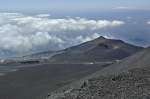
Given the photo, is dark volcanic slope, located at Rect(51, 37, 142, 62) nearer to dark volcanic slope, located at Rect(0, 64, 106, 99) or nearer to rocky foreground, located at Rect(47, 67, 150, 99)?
dark volcanic slope, located at Rect(0, 64, 106, 99)

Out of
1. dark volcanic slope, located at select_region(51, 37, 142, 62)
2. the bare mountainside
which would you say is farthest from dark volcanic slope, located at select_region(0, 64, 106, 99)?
dark volcanic slope, located at select_region(51, 37, 142, 62)

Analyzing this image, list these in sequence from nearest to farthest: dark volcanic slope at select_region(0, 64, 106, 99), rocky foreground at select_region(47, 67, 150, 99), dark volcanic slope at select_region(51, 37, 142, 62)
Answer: rocky foreground at select_region(47, 67, 150, 99) < dark volcanic slope at select_region(0, 64, 106, 99) < dark volcanic slope at select_region(51, 37, 142, 62)

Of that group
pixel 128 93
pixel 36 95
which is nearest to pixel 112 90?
pixel 128 93

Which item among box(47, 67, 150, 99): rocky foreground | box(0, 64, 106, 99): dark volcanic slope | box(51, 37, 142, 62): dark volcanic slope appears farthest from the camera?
box(51, 37, 142, 62): dark volcanic slope

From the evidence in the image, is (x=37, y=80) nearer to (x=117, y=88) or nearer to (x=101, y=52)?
(x=117, y=88)

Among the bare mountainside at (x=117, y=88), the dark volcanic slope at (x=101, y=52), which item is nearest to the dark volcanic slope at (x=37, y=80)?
the bare mountainside at (x=117, y=88)

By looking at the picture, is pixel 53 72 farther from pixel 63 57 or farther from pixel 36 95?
pixel 63 57
